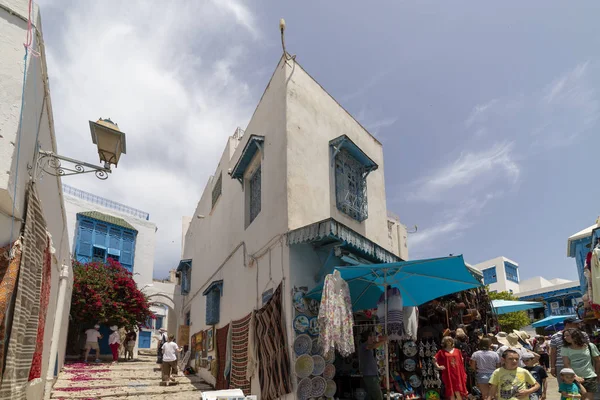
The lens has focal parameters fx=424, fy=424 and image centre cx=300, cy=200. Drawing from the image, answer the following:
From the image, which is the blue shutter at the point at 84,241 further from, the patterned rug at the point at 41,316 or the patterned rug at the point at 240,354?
the patterned rug at the point at 41,316

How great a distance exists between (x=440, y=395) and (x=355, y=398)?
5.25 ft

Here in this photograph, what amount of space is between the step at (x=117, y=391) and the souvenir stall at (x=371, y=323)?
4188 millimetres

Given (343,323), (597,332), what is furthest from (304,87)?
(597,332)

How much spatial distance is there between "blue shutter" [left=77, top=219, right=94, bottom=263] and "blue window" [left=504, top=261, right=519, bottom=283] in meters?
31.2

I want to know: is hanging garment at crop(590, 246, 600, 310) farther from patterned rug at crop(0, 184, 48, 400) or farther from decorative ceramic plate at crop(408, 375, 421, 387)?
patterned rug at crop(0, 184, 48, 400)

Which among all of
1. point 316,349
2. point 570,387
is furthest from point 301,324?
point 570,387

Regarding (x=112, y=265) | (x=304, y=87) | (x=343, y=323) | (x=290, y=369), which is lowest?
(x=290, y=369)

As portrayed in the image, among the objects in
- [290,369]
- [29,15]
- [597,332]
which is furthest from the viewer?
[597,332]

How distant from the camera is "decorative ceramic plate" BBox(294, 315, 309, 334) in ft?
21.6

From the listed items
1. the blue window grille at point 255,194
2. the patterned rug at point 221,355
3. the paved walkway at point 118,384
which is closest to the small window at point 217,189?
the blue window grille at point 255,194

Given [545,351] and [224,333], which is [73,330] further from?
[545,351]

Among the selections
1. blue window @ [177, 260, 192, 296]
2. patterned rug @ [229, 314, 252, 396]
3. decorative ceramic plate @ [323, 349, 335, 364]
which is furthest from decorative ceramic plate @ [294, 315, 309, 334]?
blue window @ [177, 260, 192, 296]

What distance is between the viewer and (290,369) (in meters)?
6.39

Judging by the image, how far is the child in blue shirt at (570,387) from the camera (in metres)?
5.34
